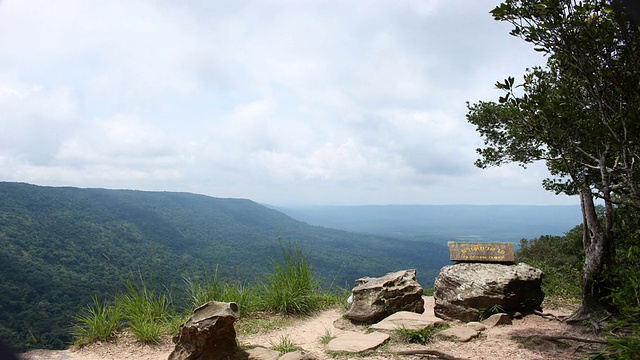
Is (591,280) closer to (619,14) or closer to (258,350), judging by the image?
(619,14)

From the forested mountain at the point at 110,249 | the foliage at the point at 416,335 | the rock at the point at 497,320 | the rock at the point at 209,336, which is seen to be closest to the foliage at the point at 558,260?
the rock at the point at 497,320

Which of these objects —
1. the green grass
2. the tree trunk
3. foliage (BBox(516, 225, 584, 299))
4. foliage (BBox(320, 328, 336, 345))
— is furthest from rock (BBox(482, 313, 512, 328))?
the green grass

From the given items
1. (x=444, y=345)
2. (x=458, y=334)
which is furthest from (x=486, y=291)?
(x=444, y=345)

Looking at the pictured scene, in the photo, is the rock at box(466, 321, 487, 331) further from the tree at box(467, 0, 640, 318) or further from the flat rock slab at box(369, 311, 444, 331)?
the tree at box(467, 0, 640, 318)

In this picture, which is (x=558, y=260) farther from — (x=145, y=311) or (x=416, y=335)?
(x=145, y=311)

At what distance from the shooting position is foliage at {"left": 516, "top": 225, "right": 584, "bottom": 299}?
8812 mm

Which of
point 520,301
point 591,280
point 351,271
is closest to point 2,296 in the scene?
point 520,301

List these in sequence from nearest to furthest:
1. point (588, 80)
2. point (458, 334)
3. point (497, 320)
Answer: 1. point (588, 80)
2. point (458, 334)
3. point (497, 320)

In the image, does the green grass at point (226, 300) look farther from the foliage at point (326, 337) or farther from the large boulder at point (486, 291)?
the large boulder at point (486, 291)

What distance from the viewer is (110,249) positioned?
108 feet

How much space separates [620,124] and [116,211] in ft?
194

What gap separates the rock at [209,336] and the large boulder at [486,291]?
4.10m

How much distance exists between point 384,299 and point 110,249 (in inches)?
1301

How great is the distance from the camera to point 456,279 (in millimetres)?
7254
